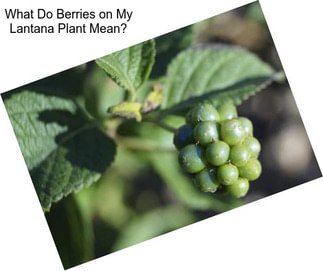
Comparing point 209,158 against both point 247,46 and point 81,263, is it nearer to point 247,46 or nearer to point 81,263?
point 81,263

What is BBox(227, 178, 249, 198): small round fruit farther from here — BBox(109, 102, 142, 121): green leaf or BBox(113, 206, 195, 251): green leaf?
BBox(113, 206, 195, 251): green leaf

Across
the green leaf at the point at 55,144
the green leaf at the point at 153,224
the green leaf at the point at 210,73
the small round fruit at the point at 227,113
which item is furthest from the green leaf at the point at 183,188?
the small round fruit at the point at 227,113

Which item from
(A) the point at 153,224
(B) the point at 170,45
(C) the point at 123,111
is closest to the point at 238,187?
(C) the point at 123,111

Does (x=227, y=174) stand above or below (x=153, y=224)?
above

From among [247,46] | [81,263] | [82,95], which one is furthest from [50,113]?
[247,46]

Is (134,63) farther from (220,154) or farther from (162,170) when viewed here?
(162,170)

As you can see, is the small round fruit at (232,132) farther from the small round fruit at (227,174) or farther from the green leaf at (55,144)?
the green leaf at (55,144)
